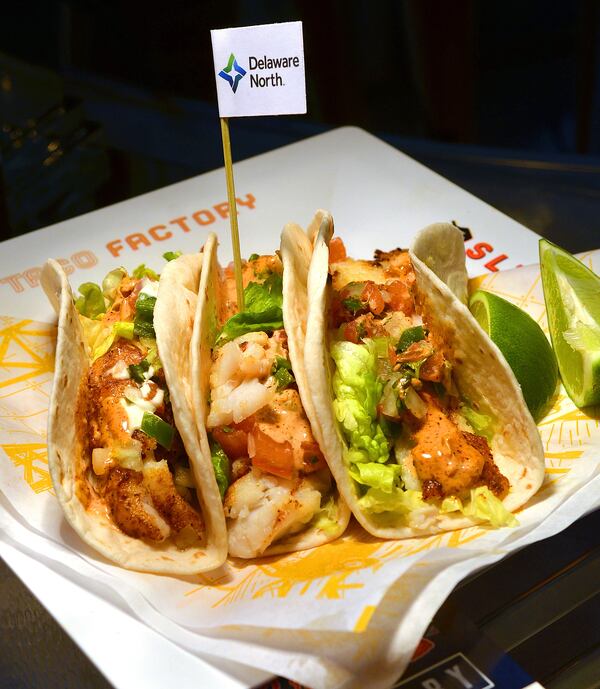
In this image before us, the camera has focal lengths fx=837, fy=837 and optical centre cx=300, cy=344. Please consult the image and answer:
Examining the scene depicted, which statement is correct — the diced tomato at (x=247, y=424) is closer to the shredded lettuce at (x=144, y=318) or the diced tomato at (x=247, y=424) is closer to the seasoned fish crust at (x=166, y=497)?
the seasoned fish crust at (x=166, y=497)

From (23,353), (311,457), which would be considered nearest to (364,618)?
(311,457)

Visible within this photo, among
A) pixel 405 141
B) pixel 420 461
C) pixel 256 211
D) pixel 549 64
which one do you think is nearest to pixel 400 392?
pixel 420 461

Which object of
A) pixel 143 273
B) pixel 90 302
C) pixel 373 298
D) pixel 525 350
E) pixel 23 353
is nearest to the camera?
pixel 525 350

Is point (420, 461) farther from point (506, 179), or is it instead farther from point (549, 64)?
point (549, 64)

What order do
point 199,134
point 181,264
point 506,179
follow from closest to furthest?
point 181,264 → point 506,179 → point 199,134

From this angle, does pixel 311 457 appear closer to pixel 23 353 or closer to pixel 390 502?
pixel 390 502

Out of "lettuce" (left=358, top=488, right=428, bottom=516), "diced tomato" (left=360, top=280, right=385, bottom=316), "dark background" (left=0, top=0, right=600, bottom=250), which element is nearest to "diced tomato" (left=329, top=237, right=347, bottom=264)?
"diced tomato" (left=360, top=280, right=385, bottom=316)

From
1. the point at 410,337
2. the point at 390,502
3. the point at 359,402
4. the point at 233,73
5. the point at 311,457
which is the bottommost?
the point at 390,502
